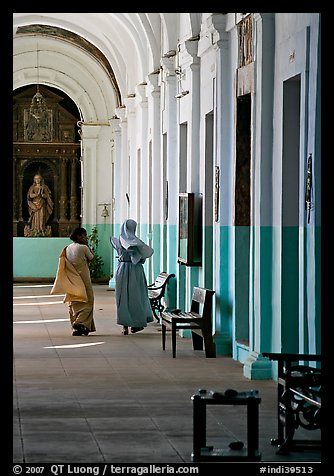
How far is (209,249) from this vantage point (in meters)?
16.2

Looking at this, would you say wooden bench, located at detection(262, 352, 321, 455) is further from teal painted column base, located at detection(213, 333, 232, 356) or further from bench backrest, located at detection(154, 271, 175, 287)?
bench backrest, located at detection(154, 271, 175, 287)

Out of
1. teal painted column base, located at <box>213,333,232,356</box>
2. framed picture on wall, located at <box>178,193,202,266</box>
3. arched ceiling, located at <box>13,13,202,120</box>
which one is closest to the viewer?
teal painted column base, located at <box>213,333,232,356</box>

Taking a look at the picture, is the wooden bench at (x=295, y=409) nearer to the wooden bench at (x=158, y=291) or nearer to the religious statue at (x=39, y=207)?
the wooden bench at (x=158, y=291)

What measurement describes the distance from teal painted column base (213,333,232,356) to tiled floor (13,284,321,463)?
168 millimetres

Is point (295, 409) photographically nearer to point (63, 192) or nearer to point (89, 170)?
point (89, 170)

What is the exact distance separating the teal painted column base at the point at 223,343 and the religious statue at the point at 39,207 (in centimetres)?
1963

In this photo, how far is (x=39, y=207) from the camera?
34.3 meters

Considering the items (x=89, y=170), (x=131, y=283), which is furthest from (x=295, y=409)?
(x=89, y=170)

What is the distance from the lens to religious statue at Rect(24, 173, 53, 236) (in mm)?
34094

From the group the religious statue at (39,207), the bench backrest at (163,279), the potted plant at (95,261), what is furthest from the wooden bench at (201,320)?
the religious statue at (39,207)

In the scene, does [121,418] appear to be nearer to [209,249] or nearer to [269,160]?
[269,160]

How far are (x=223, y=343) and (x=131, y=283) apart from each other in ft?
9.91

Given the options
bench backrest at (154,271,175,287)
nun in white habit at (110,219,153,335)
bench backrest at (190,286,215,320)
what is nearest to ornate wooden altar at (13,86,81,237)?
bench backrest at (154,271,175,287)
